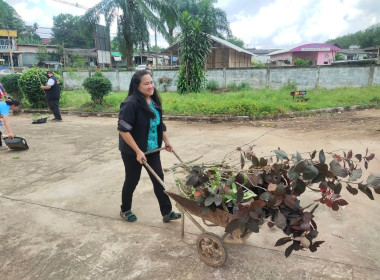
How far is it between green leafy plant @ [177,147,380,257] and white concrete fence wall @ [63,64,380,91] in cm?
1348

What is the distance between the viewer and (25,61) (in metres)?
45.7

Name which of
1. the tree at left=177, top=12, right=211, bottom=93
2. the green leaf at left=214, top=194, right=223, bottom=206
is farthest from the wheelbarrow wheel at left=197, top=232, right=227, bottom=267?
the tree at left=177, top=12, right=211, bottom=93

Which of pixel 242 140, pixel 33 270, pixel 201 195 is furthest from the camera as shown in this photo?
pixel 242 140

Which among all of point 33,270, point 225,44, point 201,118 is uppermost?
point 225,44

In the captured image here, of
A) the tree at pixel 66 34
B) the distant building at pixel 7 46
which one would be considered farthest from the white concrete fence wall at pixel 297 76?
the distant building at pixel 7 46

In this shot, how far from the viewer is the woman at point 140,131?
276 cm

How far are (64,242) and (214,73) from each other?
14.2 meters

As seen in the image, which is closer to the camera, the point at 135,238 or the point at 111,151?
the point at 135,238

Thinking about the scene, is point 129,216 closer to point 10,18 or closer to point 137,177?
point 137,177

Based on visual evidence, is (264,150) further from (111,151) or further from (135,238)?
(135,238)

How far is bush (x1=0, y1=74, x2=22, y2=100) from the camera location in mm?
12492

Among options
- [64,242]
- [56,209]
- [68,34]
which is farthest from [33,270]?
[68,34]

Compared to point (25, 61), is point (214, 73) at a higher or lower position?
lower

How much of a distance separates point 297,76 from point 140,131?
13442 mm
